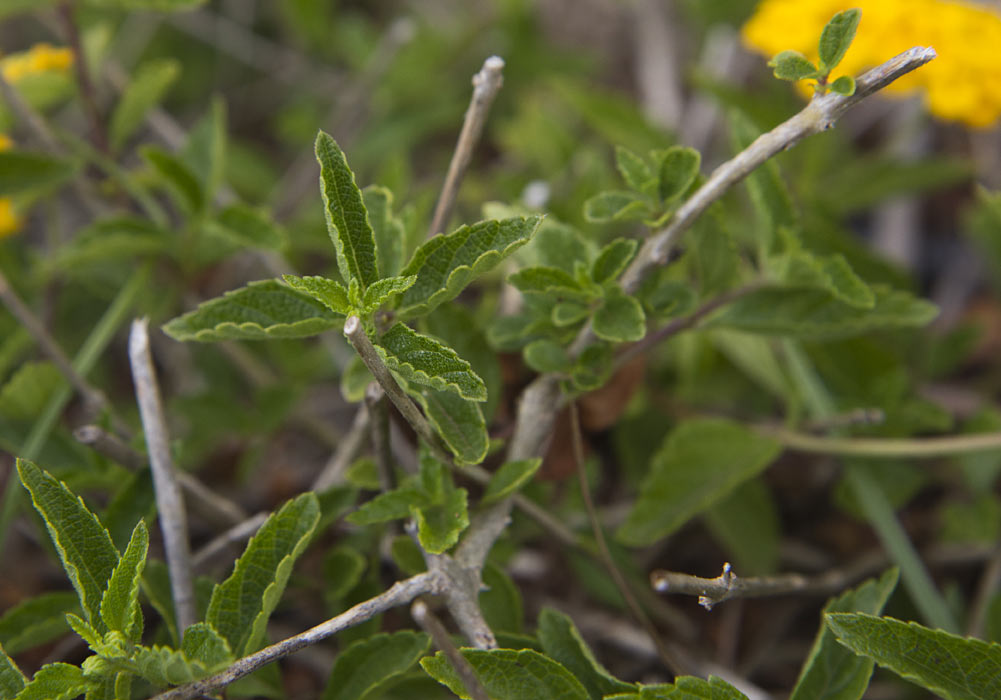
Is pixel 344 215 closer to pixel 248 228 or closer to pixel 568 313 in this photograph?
pixel 568 313

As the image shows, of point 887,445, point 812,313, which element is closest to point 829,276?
point 812,313

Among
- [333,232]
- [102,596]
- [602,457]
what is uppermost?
[333,232]

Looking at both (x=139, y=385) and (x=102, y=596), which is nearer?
(x=102, y=596)

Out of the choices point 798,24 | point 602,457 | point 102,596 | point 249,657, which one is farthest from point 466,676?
point 798,24

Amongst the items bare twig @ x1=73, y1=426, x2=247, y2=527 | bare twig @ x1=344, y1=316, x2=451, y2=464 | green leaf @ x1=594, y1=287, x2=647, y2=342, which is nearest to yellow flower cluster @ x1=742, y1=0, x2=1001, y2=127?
green leaf @ x1=594, y1=287, x2=647, y2=342

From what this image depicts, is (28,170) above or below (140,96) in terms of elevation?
below

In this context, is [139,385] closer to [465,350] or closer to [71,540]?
[71,540]

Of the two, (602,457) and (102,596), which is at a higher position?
(102,596)

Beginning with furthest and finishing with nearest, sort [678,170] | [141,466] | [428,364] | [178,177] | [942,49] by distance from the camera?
[942,49]
[178,177]
[141,466]
[678,170]
[428,364]
